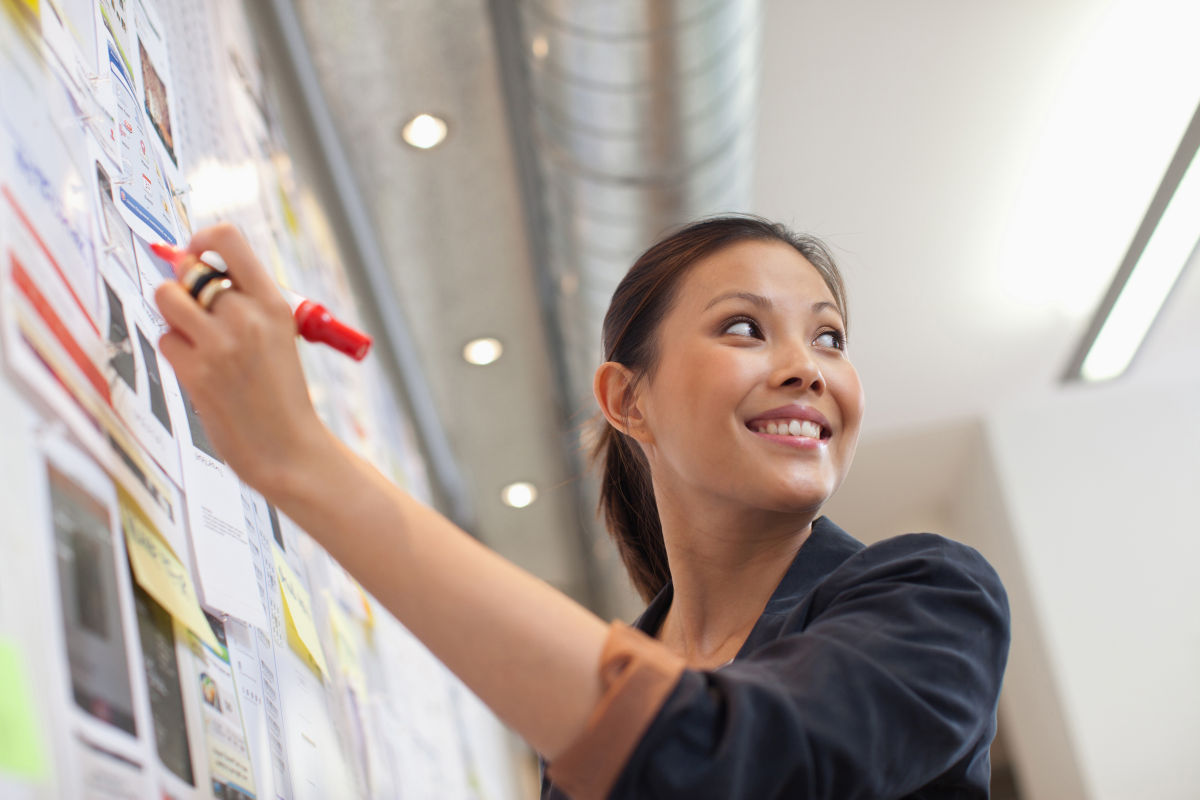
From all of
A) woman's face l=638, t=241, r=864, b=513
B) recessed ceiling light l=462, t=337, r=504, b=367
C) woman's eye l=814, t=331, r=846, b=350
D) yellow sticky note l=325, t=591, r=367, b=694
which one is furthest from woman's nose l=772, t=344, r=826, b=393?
recessed ceiling light l=462, t=337, r=504, b=367

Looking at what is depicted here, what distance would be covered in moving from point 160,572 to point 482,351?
10.9 ft

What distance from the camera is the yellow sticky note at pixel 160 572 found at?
83 cm

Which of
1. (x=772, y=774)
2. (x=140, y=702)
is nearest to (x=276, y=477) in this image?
(x=140, y=702)

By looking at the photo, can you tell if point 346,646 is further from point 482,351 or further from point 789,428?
point 482,351

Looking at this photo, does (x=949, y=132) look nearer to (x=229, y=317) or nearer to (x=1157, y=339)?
(x=1157, y=339)

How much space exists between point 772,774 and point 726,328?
55cm

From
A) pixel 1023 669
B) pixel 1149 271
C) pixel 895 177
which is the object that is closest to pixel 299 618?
pixel 895 177

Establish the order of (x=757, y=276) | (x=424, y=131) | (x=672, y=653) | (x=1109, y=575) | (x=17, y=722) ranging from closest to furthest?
(x=17, y=722)
(x=672, y=653)
(x=757, y=276)
(x=424, y=131)
(x=1109, y=575)

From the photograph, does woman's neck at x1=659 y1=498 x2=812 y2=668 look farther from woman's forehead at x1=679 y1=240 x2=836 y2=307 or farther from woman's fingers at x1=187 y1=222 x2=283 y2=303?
woman's fingers at x1=187 y1=222 x2=283 y2=303

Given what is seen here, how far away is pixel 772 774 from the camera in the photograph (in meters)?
0.65

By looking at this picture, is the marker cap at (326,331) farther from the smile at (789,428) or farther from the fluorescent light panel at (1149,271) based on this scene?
the fluorescent light panel at (1149,271)

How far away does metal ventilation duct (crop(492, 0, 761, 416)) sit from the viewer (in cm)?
215

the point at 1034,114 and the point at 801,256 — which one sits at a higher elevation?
the point at 1034,114

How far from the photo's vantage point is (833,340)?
1.19 metres
